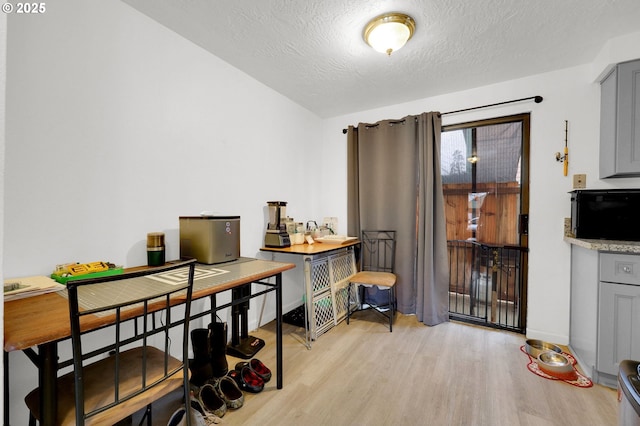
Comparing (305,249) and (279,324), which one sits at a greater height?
(305,249)

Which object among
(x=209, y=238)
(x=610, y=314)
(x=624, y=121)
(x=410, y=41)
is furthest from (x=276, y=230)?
(x=624, y=121)

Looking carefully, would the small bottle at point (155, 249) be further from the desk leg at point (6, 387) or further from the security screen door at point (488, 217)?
the security screen door at point (488, 217)

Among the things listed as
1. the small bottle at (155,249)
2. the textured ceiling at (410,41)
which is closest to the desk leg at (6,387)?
the small bottle at (155,249)

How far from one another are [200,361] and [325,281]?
1307 millimetres

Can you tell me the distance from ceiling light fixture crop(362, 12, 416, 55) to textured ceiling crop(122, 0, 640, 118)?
0.14ft

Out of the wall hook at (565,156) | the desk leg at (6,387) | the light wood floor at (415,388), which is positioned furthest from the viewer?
the wall hook at (565,156)

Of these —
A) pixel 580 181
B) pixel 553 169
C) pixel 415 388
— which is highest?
pixel 553 169

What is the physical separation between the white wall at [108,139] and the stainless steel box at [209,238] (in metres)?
0.14

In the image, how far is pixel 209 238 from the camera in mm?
1817

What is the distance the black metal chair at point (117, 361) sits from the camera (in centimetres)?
88

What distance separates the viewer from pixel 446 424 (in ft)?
4.88

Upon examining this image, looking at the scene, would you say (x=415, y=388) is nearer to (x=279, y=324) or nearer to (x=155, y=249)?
(x=279, y=324)

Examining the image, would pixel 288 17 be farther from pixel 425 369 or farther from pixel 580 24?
pixel 425 369

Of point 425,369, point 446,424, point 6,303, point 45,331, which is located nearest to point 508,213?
point 425,369
